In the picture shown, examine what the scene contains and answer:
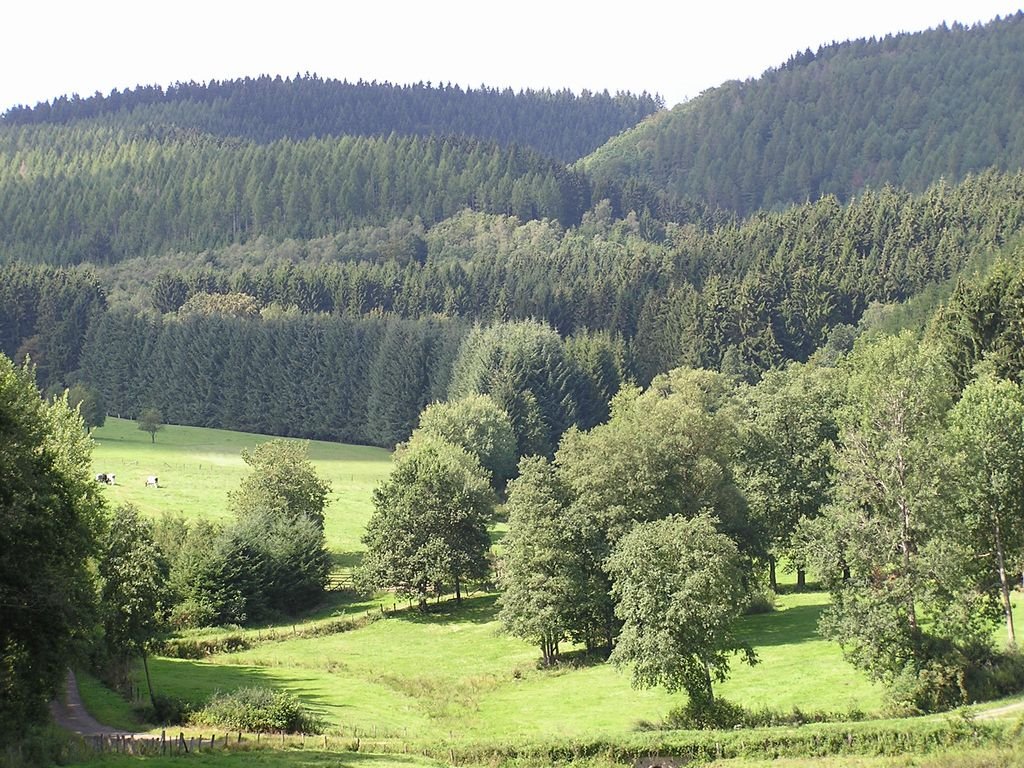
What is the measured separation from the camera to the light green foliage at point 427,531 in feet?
310

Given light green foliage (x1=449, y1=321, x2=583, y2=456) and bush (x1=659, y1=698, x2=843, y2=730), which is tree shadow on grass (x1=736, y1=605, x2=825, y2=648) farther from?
light green foliage (x1=449, y1=321, x2=583, y2=456)

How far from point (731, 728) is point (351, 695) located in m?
23.0

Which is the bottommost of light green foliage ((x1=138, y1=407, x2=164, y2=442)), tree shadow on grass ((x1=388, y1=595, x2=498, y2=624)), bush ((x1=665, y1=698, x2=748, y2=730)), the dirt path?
tree shadow on grass ((x1=388, y1=595, x2=498, y2=624))

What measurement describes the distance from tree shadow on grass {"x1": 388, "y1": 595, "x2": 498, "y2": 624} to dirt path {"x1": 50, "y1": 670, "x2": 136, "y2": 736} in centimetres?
3558

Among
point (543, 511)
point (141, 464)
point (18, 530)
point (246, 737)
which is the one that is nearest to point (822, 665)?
point (543, 511)

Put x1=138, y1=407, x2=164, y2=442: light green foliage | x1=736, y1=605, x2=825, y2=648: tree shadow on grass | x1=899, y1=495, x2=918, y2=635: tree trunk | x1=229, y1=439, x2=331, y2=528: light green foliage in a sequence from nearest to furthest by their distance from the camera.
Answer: x1=899, y1=495, x2=918, y2=635: tree trunk → x1=736, y1=605, x2=825, y2=648: tree shadow on grass → x1=229, y1=439, x2=331, y2=528: light green foliage → x1=138, y1=407, x2=164, y2=442: light green foliage

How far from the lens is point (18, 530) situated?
151ft

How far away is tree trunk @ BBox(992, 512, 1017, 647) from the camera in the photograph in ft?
183

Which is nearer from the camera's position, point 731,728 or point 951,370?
point 731,728

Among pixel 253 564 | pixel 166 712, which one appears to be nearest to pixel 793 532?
pixel 253 564

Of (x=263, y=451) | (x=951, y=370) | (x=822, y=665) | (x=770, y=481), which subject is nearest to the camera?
(x=822, y=665)

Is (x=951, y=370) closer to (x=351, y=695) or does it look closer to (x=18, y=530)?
(x=351, y=695)

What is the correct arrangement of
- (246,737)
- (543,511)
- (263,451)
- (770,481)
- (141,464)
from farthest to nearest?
1. (141,464)
2. (263,451)
3. (770,481)
4. (543,511)
5. (246,737)

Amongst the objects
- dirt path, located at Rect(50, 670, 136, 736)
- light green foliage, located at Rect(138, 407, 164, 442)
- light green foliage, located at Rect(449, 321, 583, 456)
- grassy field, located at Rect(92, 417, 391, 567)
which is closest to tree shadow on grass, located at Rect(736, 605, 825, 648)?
dirt path, located at Rect(50, 670, 136, 736)
